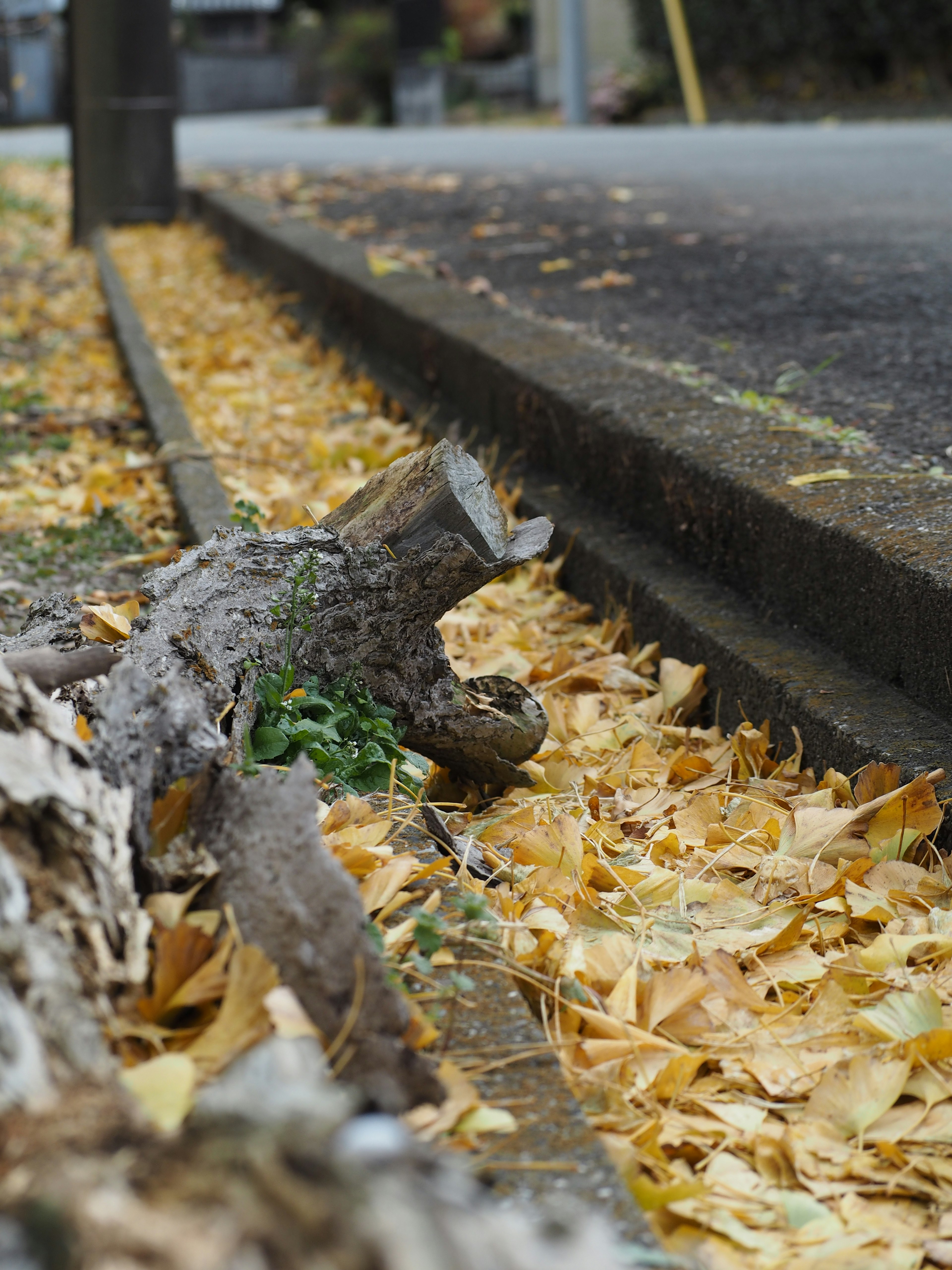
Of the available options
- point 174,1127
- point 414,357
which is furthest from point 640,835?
Answer: point 414,357

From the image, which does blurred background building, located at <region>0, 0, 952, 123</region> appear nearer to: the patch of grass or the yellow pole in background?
the yellow pole in background

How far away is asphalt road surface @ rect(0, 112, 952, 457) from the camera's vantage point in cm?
302

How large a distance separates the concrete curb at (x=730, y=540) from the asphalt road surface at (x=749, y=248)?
0.31 meters

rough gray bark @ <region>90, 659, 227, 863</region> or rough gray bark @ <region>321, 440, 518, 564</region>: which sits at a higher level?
rough gray bark @ <region>321, 440, 518, 564</region>

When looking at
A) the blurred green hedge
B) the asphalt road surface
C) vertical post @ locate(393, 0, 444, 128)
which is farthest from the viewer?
vertical post @ locate(393, 0, 444, 128)

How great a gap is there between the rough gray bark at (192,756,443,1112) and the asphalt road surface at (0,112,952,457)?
152cm

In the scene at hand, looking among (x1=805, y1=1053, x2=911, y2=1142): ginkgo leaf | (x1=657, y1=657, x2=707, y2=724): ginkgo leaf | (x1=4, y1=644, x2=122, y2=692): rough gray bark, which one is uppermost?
(x1=4, y1=644, x2=122, y2=692): rough gray bark

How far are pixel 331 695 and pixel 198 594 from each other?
23 centimetres

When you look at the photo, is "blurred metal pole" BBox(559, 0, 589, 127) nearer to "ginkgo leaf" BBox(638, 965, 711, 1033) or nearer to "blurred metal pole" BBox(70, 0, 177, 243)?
"blurred metal pole" BBox(70, 0, 177, 243)

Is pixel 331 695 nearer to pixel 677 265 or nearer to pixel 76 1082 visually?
pixel 76 1082

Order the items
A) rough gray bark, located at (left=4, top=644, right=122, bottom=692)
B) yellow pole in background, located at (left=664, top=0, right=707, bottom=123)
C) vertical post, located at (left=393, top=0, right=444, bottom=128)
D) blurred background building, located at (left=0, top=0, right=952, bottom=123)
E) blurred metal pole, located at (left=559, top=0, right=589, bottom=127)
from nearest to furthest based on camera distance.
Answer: rough gray bark, located at (left=4, top=644, right=122, bottom=692) < blurred background building, located at (left=0, top=0, right=952, bottom=123) < yellow pole in background, located at (left=664, top=0, right=707, bottom=123) < blurred metal pole, located at (left=559, top=0, right=589, bottom=127) < vertical post, located at (left=393, top=0, right=444, bottom=128)

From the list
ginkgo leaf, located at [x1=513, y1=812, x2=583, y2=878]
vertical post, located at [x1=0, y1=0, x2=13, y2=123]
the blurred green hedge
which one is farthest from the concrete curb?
the blurred green hedge

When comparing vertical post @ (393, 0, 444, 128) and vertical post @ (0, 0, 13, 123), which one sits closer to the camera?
vertical post @ (0, 0, 13, 123)

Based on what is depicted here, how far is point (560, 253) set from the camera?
17.2ft
